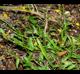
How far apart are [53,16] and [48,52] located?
507 millimetres

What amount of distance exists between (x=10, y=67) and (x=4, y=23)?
1.65ft

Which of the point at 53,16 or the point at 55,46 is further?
the point at 53,16

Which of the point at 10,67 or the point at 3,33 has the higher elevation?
the point at 3,33

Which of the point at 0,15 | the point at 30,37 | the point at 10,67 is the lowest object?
the point at 10,67

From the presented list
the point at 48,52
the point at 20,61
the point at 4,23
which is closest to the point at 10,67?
the point at 20,61

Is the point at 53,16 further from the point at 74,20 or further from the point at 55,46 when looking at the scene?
the point at 55,46

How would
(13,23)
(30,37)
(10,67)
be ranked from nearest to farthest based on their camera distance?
1. (10,67)
2. (30,37)
3. (13,23)

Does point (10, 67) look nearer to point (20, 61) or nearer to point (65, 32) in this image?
point (20, 61)

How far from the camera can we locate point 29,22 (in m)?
2.41
